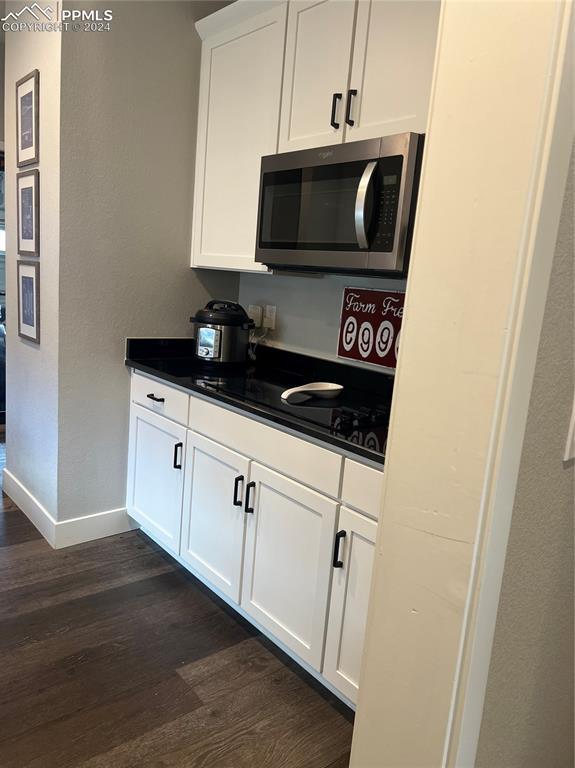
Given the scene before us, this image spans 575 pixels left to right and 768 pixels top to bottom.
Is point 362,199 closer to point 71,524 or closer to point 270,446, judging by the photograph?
point 270,446

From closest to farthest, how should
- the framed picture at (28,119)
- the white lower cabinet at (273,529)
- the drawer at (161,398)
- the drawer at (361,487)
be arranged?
the drawer at (361,487) → the white lower cabinet at (273,529) → the drawer at (161,398) → the framed picture at (28,119)

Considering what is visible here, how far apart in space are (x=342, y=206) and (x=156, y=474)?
141 centimetres

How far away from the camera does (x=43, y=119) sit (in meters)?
2.39

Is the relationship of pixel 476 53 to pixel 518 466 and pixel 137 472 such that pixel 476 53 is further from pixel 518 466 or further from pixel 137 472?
pixel 137 472

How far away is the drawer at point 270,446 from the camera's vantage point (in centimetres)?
166

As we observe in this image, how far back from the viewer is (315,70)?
200cm

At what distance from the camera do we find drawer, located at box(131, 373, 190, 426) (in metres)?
2.30

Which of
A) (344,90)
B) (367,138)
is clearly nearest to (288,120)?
(344,90)

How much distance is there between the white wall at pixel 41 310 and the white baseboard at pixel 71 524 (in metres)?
0.06

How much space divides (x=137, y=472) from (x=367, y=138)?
1.76m

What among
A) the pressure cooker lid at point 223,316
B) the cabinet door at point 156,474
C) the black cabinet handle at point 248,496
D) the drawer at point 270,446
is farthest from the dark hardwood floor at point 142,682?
the pressure cooker lid at point 223,316

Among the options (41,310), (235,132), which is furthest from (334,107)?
(41,310)
